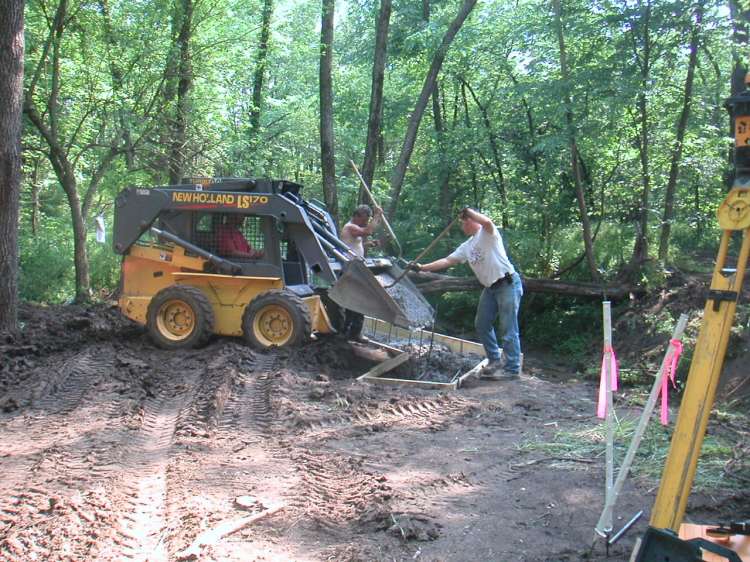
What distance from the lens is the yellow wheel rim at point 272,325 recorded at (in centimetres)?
949

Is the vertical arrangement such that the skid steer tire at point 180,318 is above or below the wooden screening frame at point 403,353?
above

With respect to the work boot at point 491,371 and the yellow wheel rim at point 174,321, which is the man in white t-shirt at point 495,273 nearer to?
the work boot at point 491,371

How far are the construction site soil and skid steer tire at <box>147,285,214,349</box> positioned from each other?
69 centimetres

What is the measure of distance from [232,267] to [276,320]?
995 millimetres

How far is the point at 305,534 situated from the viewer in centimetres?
419

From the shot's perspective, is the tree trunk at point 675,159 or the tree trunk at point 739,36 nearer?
the tree trunk at point 739,36

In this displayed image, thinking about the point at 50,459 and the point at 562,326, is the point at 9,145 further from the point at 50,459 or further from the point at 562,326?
the point at 562,326

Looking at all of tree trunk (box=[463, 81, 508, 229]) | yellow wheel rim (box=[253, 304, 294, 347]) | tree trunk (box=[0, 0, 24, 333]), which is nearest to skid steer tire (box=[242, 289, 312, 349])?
yellow wheel rim (box=[253, 304, 294, 347])

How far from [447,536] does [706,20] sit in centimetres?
986

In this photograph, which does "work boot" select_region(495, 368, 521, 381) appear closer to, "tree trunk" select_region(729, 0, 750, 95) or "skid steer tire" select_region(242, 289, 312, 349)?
"skid steer tire" select_region(242, 289, 312, 349)

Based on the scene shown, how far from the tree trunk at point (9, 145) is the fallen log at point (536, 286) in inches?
245

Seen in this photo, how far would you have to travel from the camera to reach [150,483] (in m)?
5.01

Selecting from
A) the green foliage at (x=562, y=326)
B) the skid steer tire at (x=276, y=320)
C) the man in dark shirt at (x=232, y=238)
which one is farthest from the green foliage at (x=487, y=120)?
the man in dark shirt at (x=232, y=238)

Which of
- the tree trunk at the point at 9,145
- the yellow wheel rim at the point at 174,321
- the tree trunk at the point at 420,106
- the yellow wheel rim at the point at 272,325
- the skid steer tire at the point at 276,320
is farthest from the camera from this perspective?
the tree trunk at the point at 420,106
